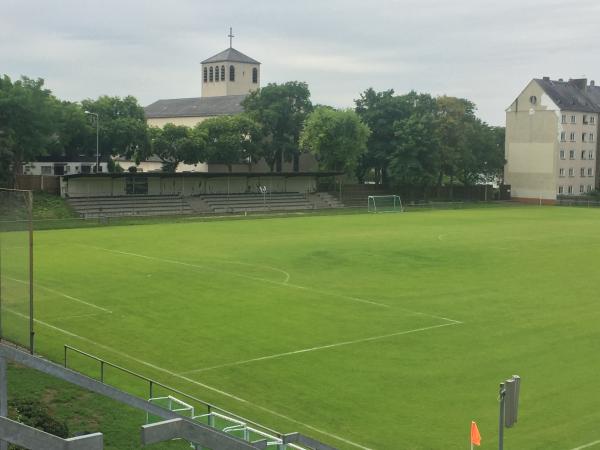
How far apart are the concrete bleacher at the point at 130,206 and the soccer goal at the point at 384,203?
23.8 metres

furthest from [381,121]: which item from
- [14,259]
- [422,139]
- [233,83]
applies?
[14,259]

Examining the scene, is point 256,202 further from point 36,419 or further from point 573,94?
point 36,419

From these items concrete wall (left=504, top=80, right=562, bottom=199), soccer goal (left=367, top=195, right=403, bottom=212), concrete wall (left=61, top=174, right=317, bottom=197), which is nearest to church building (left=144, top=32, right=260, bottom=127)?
concrete wall (left=61, top=174, right=317, bottom=197)

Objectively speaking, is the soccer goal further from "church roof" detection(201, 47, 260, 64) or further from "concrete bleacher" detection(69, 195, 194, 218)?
"church roof" detection(201, 47, 260, 64)

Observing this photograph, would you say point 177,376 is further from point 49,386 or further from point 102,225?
point 102,225

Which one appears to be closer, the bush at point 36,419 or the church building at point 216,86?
the bush at point 36,419

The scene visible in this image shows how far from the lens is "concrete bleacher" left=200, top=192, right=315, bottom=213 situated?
3354 inches

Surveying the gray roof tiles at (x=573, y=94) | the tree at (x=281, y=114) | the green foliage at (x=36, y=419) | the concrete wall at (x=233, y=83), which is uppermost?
the concrete wall at (x=233, y=83)

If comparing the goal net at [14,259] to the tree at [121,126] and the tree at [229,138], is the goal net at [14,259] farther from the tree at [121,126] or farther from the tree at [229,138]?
the tree at [229,138]

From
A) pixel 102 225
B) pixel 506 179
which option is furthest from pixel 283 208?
pixel 506 179

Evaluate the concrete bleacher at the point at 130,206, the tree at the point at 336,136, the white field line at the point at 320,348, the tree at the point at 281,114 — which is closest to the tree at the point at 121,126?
the concrete bleacher at the point at 130,206

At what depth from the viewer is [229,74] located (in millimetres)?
146250

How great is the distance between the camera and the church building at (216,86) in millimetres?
134375

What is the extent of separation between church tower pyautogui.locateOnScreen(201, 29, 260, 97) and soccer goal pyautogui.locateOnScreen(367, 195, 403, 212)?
2119 inches
